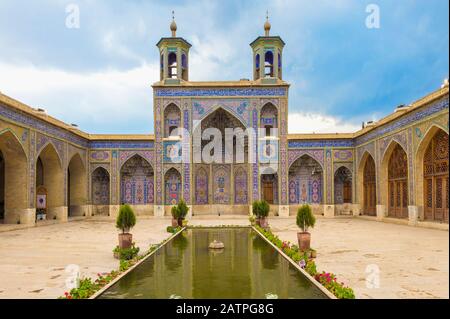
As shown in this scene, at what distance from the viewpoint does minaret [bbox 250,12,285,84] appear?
22.3 metres

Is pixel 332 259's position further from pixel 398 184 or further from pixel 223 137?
pixel 223 137

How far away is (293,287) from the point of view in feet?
19.8

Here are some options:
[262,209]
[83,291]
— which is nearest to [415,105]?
[262,209]

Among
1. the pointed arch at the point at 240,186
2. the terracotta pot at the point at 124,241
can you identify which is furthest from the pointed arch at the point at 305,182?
the terracotta pot at the point at 124,241

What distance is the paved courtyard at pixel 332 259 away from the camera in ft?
19.4

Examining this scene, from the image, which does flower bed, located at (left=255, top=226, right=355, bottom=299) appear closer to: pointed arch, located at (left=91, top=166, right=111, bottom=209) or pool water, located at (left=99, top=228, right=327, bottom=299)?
pool water, located at (left=99, top=228, right=327, bottom=299)

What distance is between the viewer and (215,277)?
6.70 meters

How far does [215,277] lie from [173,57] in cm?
1818

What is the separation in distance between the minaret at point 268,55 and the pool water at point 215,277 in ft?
45.2

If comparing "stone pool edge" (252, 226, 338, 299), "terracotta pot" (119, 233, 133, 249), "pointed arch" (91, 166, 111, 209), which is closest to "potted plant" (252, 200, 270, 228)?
"stone pool edge" (252, 226, 338, 299)

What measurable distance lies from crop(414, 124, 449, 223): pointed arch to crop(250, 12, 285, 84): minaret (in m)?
9.28

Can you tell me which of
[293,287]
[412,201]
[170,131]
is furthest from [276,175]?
[293,287]
